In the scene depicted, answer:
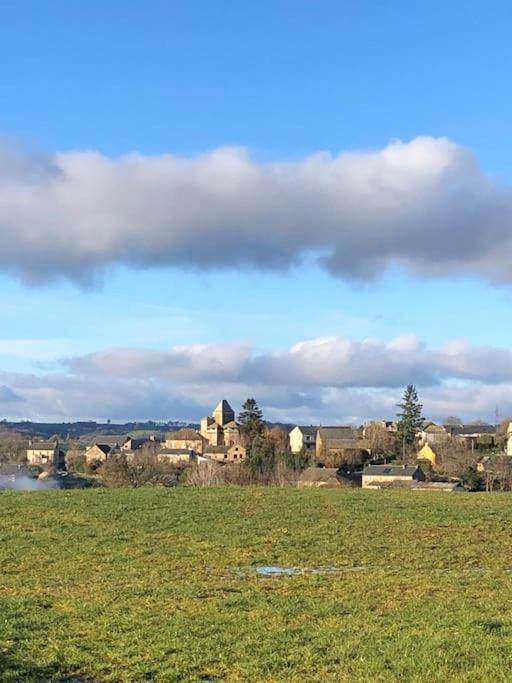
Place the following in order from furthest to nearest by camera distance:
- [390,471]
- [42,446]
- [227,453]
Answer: [42,446], [227,453], [390,471]

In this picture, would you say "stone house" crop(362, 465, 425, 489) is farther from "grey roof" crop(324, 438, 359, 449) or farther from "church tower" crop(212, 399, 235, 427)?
"church tower" crop(212, 399, 235, 427)

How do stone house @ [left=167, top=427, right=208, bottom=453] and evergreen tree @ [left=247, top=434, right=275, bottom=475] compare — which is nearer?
evergreen tree @ [left=247, top=434, right=275, bottom=475]

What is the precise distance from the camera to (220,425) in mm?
138000

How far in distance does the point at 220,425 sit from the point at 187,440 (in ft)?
33.5

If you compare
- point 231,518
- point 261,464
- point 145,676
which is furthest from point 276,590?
point 261,464

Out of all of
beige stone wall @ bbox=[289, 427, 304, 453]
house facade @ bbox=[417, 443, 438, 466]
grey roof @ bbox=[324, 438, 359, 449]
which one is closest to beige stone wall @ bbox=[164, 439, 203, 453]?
beige stone wall @ bbox=[289, 427, 304, 453]

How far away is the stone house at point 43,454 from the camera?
4380 inches

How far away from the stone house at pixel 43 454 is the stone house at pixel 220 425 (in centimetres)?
2538

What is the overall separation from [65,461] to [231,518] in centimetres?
9443

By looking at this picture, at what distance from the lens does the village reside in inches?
2454

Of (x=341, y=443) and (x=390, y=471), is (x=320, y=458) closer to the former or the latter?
(x=390, y=471)

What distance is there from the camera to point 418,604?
11.1 m

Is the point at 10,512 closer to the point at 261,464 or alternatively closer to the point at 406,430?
the point at 261,464

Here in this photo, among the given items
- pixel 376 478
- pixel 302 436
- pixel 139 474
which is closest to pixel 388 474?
pixel 376 478
